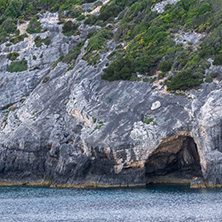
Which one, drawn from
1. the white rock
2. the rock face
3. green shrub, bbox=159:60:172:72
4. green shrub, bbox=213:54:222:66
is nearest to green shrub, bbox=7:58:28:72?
the rock face

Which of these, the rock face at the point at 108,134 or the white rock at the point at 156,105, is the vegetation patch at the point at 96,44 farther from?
the white rock at the point at 156,105

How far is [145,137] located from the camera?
1980 inches

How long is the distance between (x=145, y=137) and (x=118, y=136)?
308cm

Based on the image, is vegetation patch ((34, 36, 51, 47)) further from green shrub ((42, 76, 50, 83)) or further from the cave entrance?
the cave entrance

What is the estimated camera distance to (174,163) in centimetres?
5275

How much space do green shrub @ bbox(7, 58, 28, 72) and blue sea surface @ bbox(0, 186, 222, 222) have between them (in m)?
28.0

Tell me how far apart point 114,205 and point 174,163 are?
1440 cm

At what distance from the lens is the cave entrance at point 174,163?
50719 mm

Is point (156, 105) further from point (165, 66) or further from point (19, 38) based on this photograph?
point (19, 38)

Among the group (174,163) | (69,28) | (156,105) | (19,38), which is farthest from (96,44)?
(174,163)

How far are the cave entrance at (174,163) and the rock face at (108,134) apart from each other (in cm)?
10

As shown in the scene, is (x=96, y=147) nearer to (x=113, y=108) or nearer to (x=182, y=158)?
(x=113, y=108)

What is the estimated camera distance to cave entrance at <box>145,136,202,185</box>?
1997 inches

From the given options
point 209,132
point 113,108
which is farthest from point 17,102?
point 209,132
